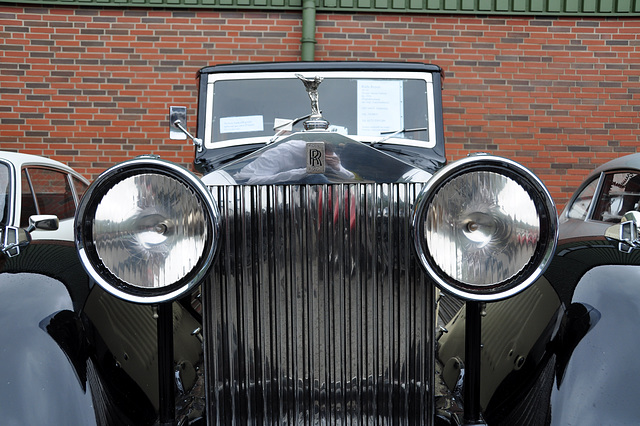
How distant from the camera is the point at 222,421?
5.74 ft

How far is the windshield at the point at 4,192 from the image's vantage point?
421 centimetres

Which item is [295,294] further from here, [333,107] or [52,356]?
[333,107]

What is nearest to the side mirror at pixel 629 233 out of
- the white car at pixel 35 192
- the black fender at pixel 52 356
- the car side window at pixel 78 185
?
the black fender at pixel 52 356

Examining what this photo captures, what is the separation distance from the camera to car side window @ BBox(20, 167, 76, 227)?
441cm

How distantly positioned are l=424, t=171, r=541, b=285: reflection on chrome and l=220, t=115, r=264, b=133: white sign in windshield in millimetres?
1529

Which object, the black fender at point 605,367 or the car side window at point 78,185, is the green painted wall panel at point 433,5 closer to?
the car side window at point 78,185

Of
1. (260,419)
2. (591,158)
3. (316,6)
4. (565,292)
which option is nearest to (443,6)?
(316,6)

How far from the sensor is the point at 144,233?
1607 millimetres

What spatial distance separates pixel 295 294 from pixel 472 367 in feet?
1.85

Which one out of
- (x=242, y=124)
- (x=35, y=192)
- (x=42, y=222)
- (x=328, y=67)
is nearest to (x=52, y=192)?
(x=35, y=192)

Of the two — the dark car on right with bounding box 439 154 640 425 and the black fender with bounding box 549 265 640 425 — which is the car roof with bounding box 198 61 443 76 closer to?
the dark car on right with bounding box 439 154 640 425

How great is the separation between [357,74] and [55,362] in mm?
2075

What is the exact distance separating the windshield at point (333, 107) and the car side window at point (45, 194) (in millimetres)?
2133

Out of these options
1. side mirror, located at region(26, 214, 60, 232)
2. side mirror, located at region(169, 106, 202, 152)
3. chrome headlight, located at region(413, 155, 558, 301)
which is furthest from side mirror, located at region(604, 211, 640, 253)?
side mirror, located at region(26, 214, 60, 232)
